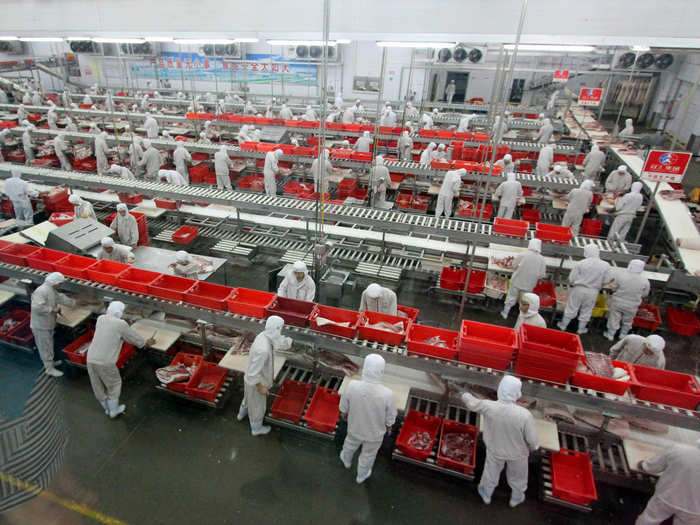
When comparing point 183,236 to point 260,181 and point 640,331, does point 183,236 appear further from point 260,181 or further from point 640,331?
point 640,331

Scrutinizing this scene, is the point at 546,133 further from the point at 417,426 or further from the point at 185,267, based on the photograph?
the point at 185,267

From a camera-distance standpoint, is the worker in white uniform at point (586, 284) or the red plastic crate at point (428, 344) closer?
the red plastic crate at point (428, 344)

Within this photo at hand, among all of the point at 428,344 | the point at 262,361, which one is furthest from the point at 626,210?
the point at 262,361

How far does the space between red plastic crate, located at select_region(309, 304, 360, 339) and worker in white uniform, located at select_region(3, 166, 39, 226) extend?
6211 mm

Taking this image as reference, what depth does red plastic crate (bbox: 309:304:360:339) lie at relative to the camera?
4.13 m

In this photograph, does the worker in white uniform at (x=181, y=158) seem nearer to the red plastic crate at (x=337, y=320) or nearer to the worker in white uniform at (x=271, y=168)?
the worker in white uniform at (x=271, y=168)

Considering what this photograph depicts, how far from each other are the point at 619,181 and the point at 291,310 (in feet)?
26.5

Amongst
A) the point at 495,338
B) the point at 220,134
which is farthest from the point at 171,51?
the point at 495,338

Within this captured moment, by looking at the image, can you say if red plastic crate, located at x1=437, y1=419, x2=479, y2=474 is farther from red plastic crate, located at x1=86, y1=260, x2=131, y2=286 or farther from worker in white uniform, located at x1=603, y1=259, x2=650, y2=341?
red plastic crate, located at x1=86, y1=260, x2=131, y2=286

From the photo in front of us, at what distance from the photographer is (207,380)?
486cm

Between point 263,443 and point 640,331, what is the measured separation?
572cm

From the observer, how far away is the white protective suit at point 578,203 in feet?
25.2

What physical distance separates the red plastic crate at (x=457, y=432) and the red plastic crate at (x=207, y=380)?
2447mm

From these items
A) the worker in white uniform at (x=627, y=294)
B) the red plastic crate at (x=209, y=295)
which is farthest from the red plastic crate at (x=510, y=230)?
the red plastic crate at (x=209, y=295)
